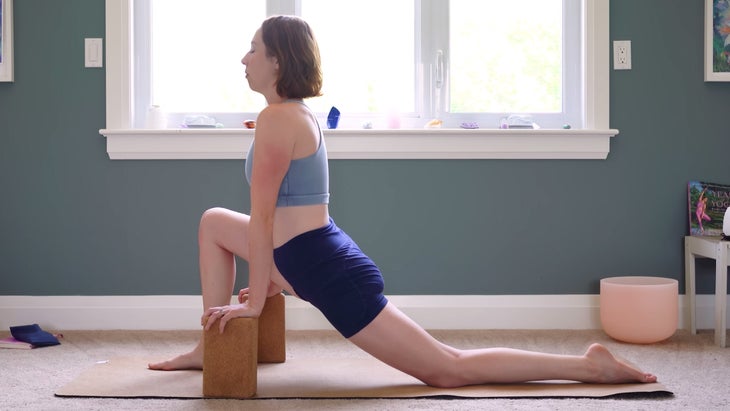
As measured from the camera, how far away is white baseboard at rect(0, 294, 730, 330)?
3.26m

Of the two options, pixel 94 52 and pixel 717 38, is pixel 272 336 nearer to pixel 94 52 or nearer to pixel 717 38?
pixel 94 52

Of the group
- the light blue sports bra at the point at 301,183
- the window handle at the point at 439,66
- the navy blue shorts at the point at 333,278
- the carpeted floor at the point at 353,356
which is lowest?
the carpeted floor at the point at 353,356

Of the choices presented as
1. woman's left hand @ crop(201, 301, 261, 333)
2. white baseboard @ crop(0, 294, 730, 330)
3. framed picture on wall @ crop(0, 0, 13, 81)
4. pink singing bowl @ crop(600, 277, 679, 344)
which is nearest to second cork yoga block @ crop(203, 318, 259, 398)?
woman's left hand @ crop(201, 301, 261, 333)

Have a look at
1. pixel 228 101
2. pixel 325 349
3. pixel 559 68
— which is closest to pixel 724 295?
pixel 559 68

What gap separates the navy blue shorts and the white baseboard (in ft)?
3.68

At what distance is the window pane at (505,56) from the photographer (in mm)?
3361

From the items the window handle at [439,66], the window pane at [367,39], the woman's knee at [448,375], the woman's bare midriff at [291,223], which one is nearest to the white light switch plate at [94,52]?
the window pane at [367,39]

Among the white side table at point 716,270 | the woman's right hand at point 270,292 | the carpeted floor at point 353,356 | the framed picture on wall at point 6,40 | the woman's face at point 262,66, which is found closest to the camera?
the carpeted floor at point 353,356

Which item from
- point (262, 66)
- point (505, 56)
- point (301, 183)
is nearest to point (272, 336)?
point (301, 183)

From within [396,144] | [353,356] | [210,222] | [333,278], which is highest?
[396,144]

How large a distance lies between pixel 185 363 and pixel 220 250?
0.36m

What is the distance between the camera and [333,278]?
212 centimetres

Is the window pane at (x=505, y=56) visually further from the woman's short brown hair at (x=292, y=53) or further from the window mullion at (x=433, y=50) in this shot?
the woman's short brown hair at (x=292, y=53)

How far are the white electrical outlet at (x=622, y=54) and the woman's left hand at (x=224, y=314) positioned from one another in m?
1.84
